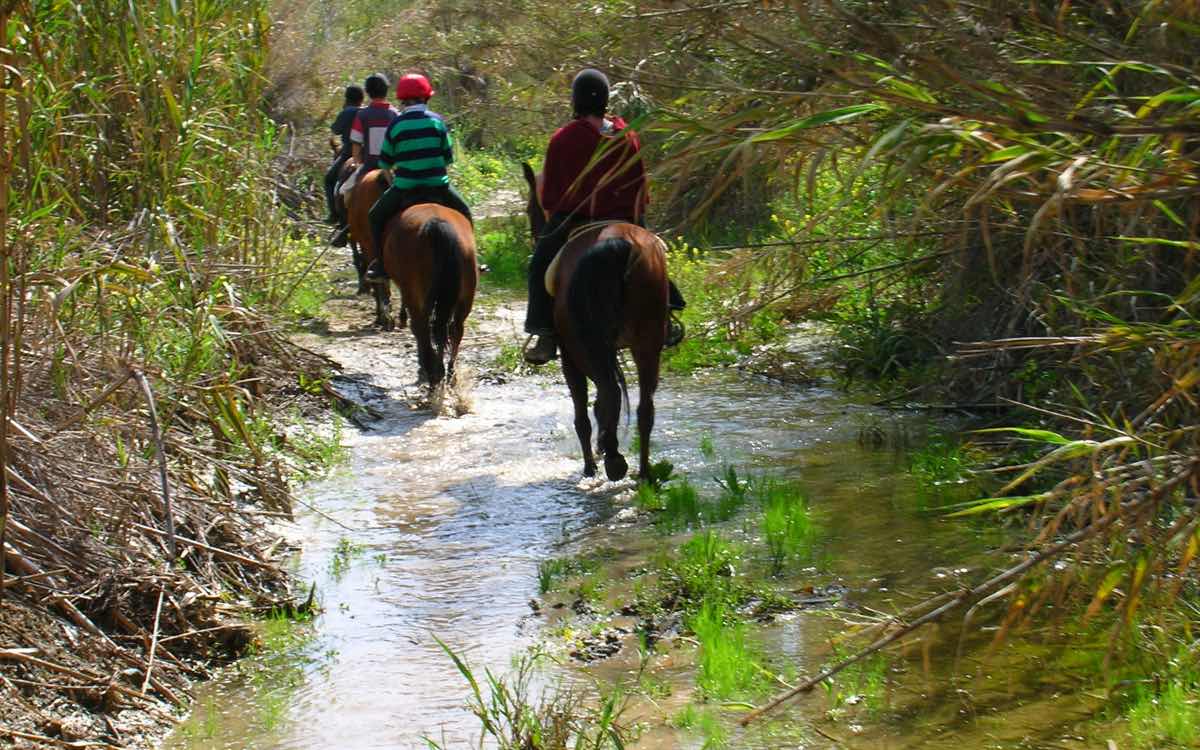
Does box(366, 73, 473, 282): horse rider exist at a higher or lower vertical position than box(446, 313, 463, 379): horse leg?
higher

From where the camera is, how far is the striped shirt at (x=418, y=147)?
437 inches

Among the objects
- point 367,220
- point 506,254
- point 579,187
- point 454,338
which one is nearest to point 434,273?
point 454,338

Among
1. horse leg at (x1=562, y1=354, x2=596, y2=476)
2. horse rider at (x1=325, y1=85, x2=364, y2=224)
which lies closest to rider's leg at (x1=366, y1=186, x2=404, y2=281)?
horse leg at (x1=562, y1=354, x2=596, y2=476)

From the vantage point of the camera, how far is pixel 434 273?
1024 cm

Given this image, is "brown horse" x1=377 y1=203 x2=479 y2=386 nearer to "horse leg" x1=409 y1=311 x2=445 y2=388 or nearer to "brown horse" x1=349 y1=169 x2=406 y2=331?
"horse leg" x1=409 y1=311 x2=445 y2=388

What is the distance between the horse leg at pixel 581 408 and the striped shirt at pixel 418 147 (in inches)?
128

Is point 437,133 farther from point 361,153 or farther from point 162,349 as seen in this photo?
point 162,349

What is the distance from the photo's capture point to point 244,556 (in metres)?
6.04

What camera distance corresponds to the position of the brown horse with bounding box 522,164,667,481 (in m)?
7.67

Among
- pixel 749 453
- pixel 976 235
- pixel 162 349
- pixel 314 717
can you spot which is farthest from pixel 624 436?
pixel 314 717

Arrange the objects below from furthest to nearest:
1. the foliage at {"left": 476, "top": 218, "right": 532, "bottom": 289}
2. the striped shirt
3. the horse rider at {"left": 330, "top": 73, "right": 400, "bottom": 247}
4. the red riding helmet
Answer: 1. the foliage at {"left": 476, "top": 218, "right": 532, "bottom": 289}
2. the horse rider at {"left": 330, "top": 73, "right": 400, "bottom": 247}
3. the red riding helmet
4. the striped shirt

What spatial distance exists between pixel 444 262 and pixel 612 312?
2.68 metres

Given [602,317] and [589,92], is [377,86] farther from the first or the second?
[602,317]

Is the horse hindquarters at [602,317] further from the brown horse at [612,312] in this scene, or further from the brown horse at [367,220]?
the brown horse at [367,220]
